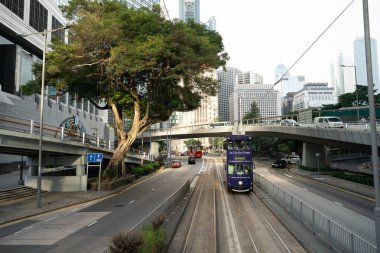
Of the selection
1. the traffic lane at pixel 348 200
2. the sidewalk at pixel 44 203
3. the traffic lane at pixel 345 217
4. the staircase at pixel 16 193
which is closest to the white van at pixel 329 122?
the traffic lane at pixel 348 200

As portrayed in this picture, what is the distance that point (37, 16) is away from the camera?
48.1 metres

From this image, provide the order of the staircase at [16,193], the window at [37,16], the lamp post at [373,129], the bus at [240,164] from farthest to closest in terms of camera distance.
Answer: the window at [37,16], the bus at [240,164], the staircase at [16,193], the lamp post at [373,129]

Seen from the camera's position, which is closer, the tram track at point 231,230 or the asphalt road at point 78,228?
the tram track at point 231,230

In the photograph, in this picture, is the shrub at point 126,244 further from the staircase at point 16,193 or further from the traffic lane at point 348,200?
the staircase at point 16,193

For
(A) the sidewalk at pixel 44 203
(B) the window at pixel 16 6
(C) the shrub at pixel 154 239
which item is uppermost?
(B) the window at pixel 16 6

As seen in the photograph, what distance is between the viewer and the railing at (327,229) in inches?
402

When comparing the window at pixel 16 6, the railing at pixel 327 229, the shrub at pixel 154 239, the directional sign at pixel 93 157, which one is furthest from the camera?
the window at pixel 16 6

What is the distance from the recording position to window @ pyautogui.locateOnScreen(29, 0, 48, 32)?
4636 centimetres

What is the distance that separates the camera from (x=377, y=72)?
17875cm

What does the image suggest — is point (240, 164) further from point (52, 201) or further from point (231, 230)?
point (52, 201)

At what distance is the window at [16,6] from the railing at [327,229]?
38229mm

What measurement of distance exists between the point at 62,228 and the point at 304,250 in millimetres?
11658

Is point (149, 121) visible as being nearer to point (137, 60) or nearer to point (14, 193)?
point (137, 60)

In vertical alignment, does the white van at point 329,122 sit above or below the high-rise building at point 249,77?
below
